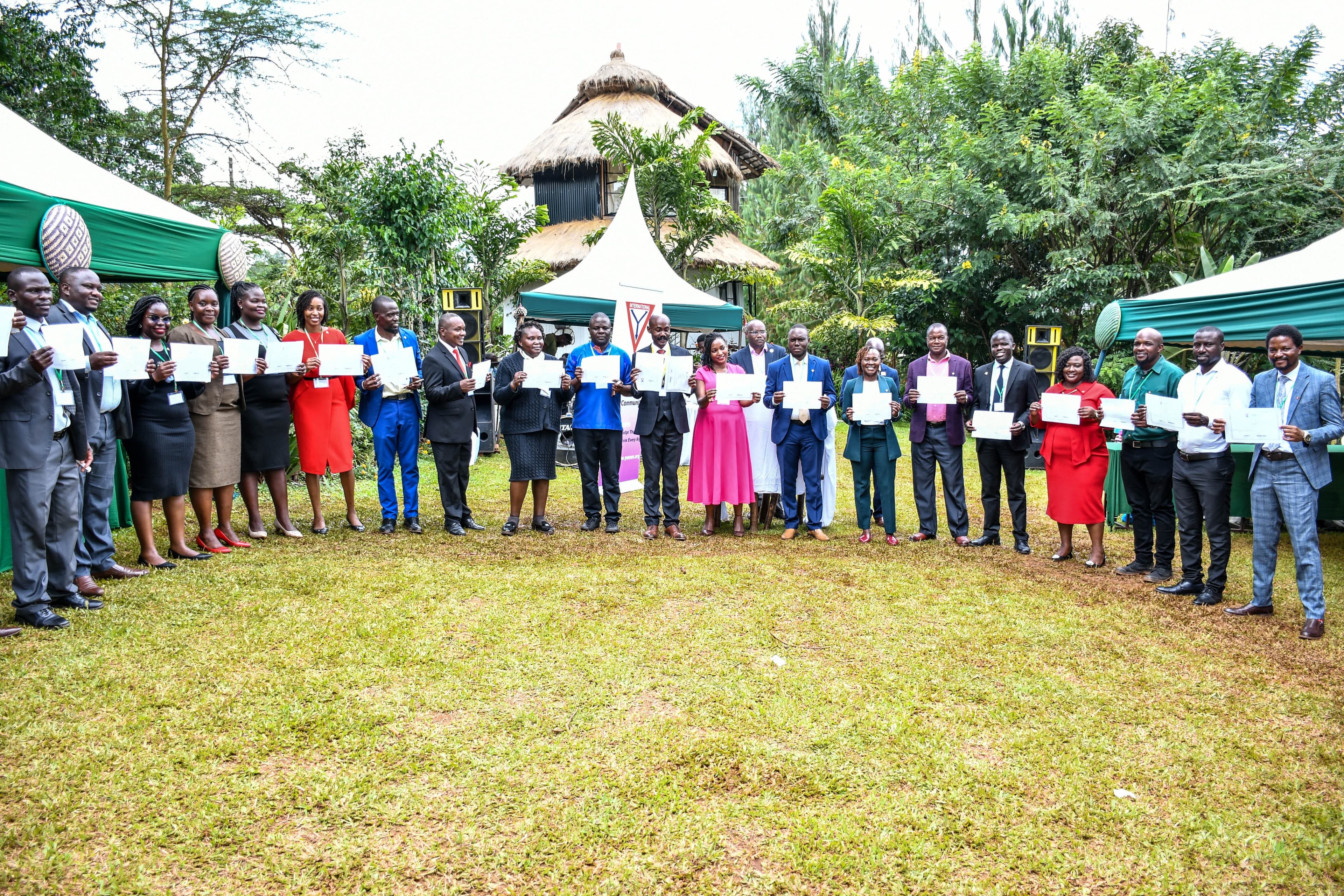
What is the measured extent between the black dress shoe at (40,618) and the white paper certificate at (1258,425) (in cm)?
702

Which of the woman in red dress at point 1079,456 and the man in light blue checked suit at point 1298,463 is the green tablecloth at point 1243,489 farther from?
the man in light blue checked suit at point 1298,463

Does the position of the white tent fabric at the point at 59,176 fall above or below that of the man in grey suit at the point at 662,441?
above

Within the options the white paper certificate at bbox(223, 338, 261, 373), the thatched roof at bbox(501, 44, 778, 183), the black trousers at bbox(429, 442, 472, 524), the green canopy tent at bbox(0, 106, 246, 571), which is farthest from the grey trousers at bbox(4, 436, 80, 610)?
the thatched roof at bbox(501, 44, 778, 183)

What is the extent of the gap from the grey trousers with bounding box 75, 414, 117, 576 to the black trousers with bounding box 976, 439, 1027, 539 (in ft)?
21.5

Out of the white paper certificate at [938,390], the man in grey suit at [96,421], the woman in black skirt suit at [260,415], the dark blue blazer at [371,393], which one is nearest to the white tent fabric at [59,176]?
the man in grey suit at [96,421]

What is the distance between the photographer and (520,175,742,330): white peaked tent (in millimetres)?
12039

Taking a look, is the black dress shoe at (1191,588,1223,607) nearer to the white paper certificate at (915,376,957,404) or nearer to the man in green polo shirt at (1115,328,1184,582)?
the man in green polo shirt at (1115,328,1184,582)

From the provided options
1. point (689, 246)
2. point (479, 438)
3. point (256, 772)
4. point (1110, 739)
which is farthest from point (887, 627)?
point (689, 246)

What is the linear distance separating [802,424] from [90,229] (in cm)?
568

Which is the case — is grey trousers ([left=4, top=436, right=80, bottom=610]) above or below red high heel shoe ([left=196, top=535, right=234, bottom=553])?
above

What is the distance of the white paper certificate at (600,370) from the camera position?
769 cm

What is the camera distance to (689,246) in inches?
765

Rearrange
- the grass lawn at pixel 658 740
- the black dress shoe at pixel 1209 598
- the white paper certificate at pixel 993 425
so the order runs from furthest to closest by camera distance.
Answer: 1. the white paper certificate at pixel 993 425
2. the black dress shoe at pixel 1209 598
3. the grass lawn at pixel 658 740

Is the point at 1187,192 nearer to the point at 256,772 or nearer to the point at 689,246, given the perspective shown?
the point at 689,246
